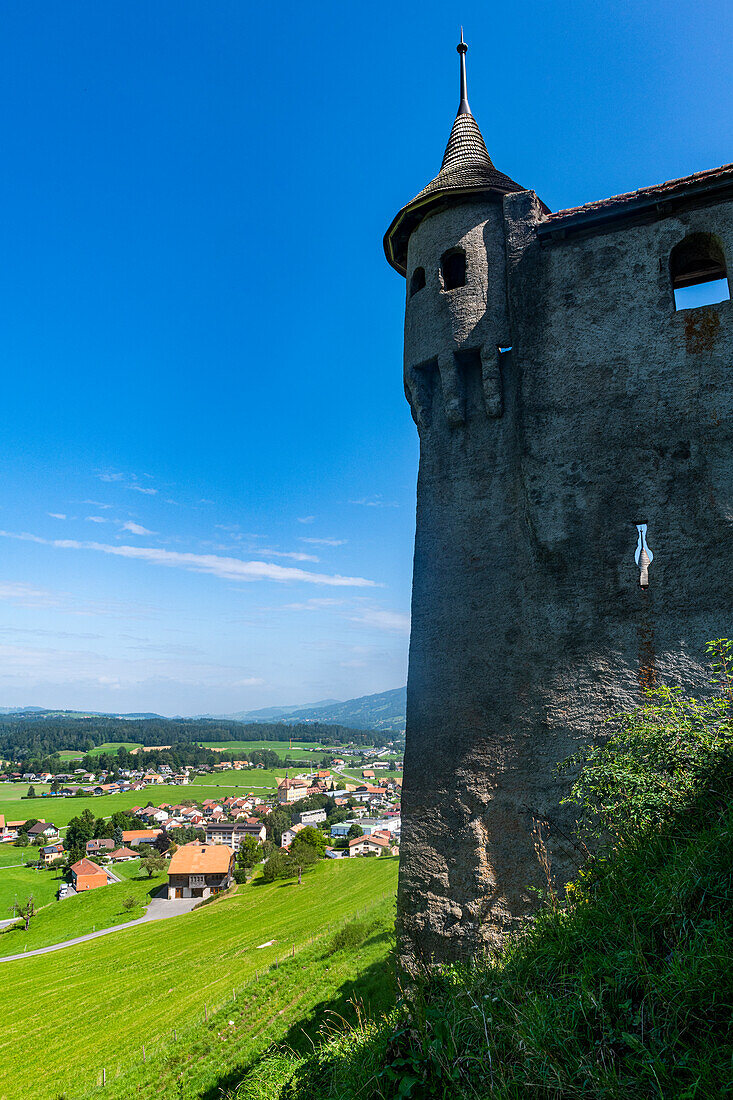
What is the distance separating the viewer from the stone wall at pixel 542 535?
9.27 m

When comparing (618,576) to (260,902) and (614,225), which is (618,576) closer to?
(614,225)

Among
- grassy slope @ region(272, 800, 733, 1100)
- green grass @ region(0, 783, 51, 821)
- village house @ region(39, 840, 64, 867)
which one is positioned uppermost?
grassy slope @ region(272, 800, 733, 1100)

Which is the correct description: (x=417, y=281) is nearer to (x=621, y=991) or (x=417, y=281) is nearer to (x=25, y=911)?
(x=621, y=991)

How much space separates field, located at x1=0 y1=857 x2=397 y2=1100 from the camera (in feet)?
74.5

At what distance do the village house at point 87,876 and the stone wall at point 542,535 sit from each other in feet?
252

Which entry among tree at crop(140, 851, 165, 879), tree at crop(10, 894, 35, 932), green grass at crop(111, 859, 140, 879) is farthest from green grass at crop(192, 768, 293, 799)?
tree at crop(10, 894, 35, 932)

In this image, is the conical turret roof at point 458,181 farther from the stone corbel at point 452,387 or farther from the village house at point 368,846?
the village house at point 368,846

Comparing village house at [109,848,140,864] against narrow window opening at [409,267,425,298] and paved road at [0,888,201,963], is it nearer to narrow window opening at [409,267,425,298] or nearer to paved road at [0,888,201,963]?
paved road at [0,888,201,963]

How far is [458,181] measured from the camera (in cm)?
1263

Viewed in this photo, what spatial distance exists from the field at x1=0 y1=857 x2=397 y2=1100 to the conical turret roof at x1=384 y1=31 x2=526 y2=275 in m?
22.4

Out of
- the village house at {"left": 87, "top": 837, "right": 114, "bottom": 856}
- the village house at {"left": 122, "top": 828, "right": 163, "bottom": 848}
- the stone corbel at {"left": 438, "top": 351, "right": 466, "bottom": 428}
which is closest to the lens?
the stone corbel at {"left": 438, "top": 351, "right": 466, "bottom": 428}

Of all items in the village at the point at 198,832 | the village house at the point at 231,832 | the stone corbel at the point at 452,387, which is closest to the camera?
the stone corbel at the point at 452,387

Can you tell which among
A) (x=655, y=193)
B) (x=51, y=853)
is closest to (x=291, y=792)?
(x=51, y=853)

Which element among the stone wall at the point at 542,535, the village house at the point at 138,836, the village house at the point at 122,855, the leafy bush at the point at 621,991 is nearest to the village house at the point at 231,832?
the village house at the point at 138,836
